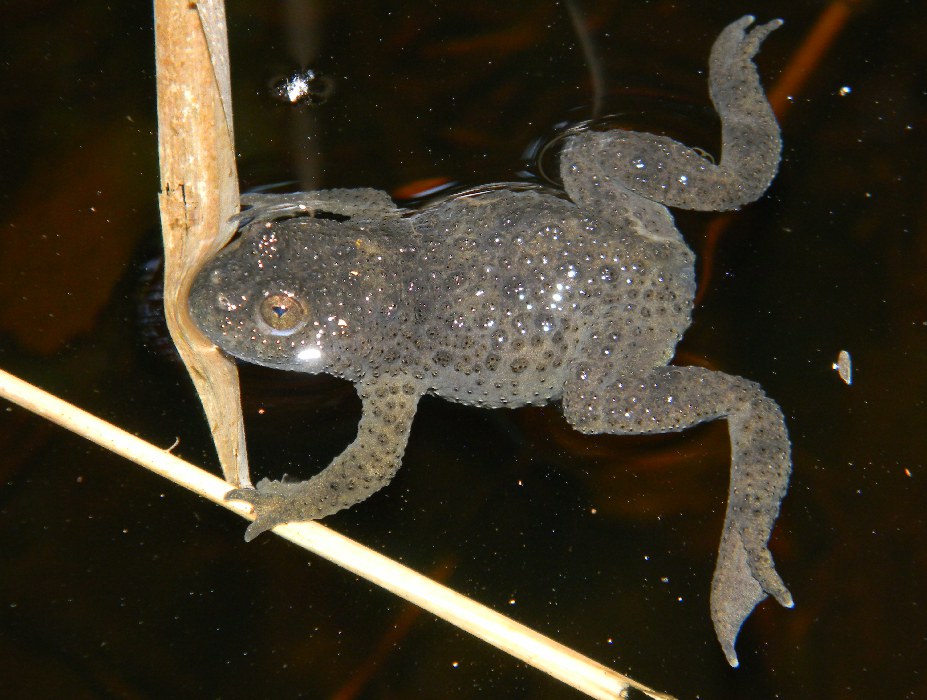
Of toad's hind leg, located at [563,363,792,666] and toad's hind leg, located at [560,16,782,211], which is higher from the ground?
toad's hind leg, located at [560,16,782,211]

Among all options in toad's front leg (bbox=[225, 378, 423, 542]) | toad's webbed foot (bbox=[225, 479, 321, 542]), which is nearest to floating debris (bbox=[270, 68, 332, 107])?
toad's front leg (bbox=[225, 378, 423, 542])

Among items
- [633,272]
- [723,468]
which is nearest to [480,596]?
[723,468]

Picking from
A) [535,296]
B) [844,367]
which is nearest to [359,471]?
[535,296]

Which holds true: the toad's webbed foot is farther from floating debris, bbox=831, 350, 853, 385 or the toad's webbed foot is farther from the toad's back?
floating debris, bbox=831, 350, 853, 385

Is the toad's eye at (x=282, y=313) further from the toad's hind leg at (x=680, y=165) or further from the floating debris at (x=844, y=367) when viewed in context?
the floating debris at (x=844, y=367)

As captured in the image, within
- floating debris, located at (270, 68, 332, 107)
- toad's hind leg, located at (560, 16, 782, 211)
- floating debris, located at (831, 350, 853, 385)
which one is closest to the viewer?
toad's hind leg, located at (560, 16, 782, 211)

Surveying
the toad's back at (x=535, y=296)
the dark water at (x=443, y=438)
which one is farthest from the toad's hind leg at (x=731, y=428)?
the dark water at (x=443, y=438)

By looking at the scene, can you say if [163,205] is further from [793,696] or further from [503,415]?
[793,696]
